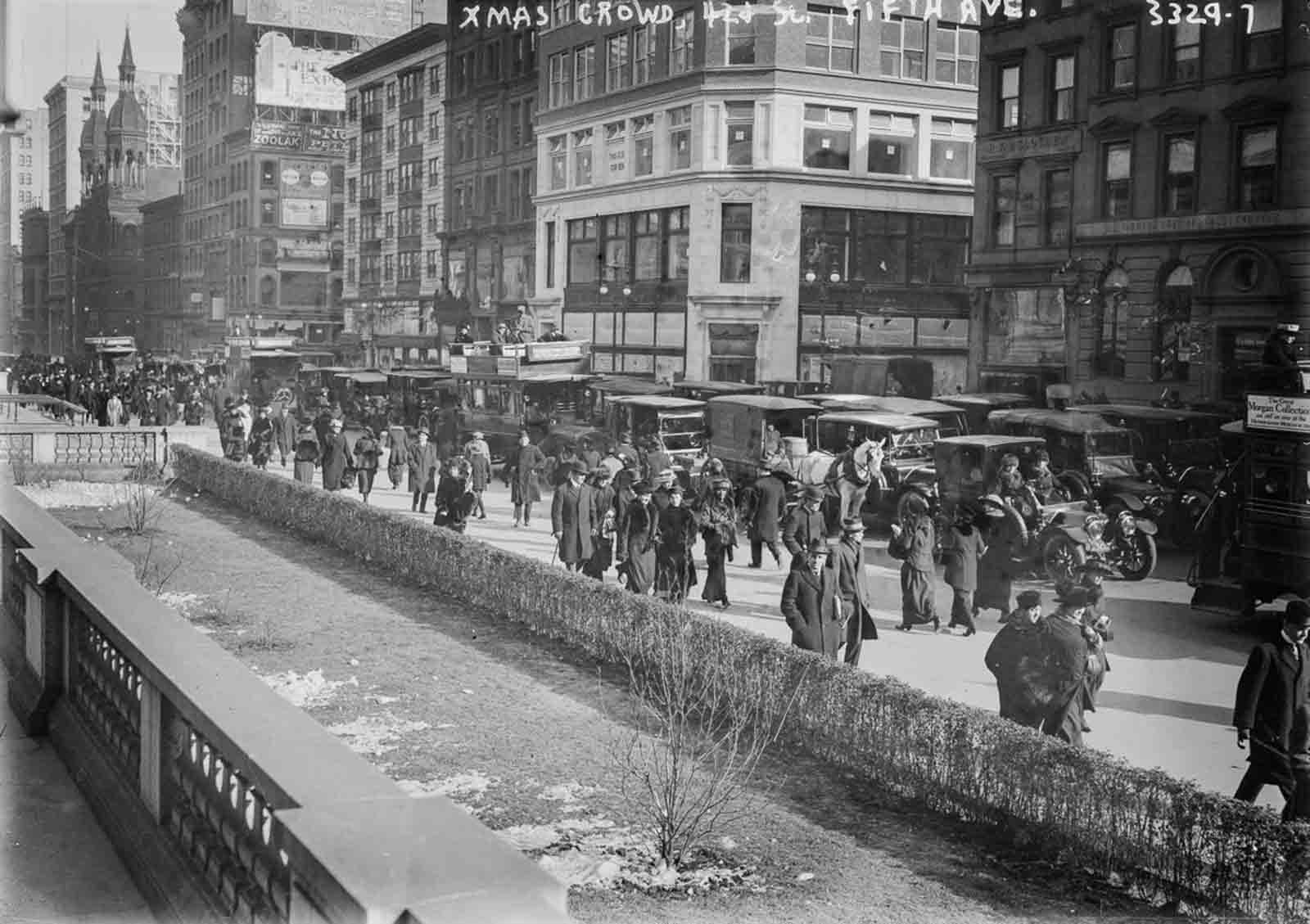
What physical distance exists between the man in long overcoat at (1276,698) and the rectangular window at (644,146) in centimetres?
2027

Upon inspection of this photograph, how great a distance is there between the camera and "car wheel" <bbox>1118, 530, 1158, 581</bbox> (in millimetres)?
16672

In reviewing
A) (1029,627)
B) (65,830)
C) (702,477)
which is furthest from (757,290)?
(65,830)

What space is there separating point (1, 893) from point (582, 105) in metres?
20.2

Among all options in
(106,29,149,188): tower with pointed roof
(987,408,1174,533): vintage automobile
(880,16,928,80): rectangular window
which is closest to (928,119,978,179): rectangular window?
(880,16,928,80): rectangular window

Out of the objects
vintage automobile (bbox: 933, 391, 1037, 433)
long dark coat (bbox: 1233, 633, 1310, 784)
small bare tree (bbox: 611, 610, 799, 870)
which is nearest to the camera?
small bare tree (bbox: 611, 610, 799, 870)

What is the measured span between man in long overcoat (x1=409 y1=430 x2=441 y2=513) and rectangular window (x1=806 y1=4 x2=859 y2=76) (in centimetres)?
1285

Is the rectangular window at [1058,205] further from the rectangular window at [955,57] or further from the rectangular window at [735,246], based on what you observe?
the rectangular window at [735,246]

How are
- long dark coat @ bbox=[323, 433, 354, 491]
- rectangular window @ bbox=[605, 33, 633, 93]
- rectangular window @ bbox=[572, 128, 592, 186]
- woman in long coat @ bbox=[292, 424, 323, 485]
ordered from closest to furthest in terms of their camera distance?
rectangular window @ bbox=[605, 33, 633, 93]
rectangular window @ bbox=[572, 128, 592, 186]
long dark coat @ bbox=[323, 433, 354, 491]
woman in long coat @ bbox=[292, 424, 323, 485]

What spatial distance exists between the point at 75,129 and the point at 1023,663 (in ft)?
32.7

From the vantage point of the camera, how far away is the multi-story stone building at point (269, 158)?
17.6m

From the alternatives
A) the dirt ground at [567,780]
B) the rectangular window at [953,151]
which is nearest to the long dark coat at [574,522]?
the dirt ground at [567,780]

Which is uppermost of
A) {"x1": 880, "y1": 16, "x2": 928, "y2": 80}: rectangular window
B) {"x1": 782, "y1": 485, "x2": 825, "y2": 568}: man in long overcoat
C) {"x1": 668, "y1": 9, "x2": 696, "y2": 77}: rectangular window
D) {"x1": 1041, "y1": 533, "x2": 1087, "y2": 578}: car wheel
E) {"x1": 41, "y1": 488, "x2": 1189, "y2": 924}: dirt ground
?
{"x1": 880, "y1": 16, "x2": 928, "y2": 80}: rectangular window

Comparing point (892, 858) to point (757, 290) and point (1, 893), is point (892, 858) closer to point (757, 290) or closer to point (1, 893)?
point (1, 893)

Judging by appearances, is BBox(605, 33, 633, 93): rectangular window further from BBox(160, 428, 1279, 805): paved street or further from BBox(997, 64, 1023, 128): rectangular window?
BBox(160, 428, 1279, 805): paved street
